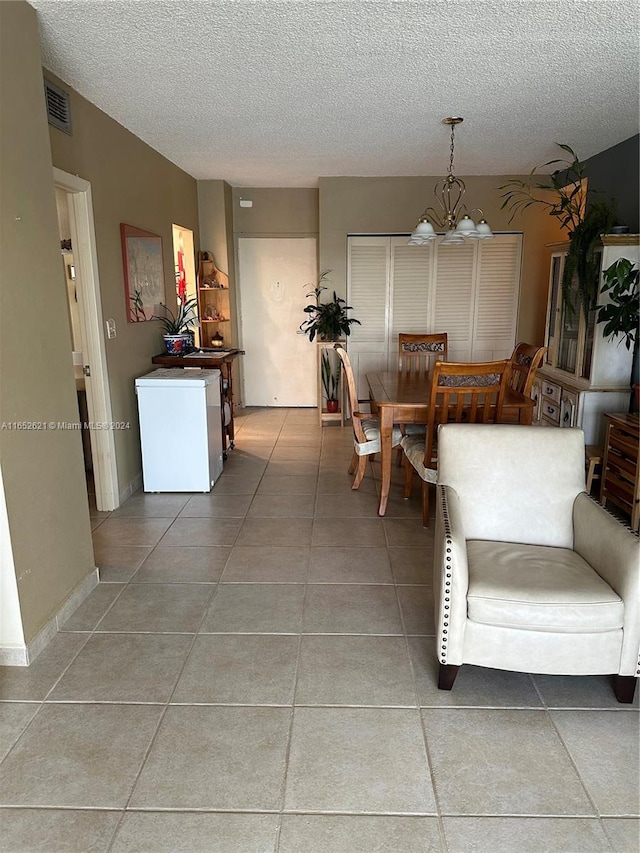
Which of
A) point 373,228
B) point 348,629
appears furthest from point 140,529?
point 373,228

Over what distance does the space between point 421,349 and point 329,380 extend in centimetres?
137

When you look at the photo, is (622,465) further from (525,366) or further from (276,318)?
(276,318)

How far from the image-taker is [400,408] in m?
3.46

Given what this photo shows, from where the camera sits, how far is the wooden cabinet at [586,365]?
12.5 ft

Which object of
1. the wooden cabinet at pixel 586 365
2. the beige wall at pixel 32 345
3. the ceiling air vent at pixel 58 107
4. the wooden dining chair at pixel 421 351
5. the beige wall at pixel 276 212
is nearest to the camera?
the beige wall at pixel 32 345

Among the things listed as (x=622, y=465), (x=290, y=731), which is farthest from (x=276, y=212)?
(x=290, y=731)

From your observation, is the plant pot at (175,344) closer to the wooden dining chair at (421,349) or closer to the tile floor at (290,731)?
the wooden dining chair at (421,349)

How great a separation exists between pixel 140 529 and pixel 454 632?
219 centimetres

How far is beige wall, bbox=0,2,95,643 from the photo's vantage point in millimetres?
2061

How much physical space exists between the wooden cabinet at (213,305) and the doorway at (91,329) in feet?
7.02

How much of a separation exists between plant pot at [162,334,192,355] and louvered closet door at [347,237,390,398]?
6.56 feet

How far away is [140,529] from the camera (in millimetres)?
3479

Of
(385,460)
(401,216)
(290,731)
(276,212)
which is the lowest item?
(290,731)

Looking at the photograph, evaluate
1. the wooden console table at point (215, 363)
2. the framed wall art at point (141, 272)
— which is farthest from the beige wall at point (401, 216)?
the framed wall art at point (141, 272)
